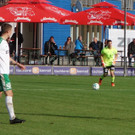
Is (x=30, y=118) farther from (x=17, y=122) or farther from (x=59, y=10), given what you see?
(x=59, y=10)

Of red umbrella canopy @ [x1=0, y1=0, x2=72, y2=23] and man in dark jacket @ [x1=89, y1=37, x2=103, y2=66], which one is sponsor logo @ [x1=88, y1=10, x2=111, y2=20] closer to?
red umbrella canopy @ [x1=0, y1=0, x2=72, y2=23]

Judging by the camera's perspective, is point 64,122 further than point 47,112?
No

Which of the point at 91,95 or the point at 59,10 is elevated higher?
the point at 59,10

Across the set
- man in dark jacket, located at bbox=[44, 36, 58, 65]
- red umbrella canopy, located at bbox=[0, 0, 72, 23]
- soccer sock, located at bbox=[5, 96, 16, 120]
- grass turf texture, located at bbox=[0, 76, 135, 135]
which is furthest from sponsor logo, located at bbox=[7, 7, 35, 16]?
soccer sock, located at bbox=[5, 96, 16, 120]

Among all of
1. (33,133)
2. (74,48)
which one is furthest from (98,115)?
(74,48)

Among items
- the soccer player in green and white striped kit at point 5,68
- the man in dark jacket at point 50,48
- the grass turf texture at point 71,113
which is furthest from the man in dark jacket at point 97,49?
the soccer player in green and white striped kit at point 5,68

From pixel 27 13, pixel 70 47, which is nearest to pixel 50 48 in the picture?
pixel 70 47

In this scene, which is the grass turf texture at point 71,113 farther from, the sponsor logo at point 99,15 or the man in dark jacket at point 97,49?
the man in dark jacket at point 97,49

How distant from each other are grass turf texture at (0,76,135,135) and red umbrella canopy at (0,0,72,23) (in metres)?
11.1

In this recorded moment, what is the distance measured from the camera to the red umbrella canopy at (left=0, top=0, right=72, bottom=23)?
1147 inches

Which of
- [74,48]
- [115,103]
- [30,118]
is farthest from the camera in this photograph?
[74,48]

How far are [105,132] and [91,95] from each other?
26.5 feet

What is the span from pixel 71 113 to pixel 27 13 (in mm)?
17691

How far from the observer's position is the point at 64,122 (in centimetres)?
1080
